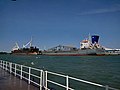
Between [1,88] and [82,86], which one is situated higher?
[1,88]

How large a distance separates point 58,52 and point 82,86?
13473cm

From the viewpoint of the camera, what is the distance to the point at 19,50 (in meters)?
159

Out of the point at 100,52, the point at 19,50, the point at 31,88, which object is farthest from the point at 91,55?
the point at 31,88

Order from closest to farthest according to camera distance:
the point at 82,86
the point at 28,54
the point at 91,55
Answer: the point at 82,86 → the point at 91,55 → the point at 28,54

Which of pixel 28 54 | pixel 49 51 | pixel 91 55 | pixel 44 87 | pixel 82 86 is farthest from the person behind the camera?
pixel 49 51

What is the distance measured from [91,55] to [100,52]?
23.6ft

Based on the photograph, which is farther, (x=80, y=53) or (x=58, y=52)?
(x=58, y=52)

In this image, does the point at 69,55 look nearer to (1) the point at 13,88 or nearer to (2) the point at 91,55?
(2) the point at 91,55

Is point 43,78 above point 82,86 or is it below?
above

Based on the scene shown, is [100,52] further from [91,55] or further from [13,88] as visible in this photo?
[13,88]

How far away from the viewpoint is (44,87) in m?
8.14

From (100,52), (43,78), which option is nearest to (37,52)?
(100,52)

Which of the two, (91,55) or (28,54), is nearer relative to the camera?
(91,55)

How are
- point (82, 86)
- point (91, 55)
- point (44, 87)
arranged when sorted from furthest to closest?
point (91, 55) < point (82, 86) < point (44, 87)
